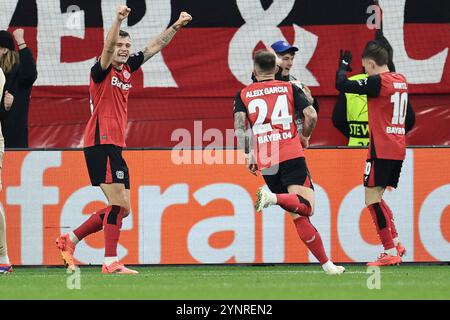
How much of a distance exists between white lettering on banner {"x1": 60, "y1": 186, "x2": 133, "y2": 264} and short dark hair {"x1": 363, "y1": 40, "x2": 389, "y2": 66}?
268 cm

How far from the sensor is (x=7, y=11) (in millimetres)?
13648

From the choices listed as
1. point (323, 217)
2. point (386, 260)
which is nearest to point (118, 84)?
point (323, 217)

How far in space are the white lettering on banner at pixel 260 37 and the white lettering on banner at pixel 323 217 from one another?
246cm

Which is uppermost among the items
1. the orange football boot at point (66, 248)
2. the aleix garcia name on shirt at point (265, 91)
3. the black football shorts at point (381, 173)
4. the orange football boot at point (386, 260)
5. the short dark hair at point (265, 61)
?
the short dark hair at point (265, 61)

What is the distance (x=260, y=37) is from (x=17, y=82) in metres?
2.92

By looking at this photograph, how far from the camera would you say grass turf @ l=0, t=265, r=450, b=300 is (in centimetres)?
778

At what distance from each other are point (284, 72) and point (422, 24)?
292cm

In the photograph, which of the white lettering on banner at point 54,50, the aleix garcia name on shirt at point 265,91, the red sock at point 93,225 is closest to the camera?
the aleix garcia name on shirt at point 265,91

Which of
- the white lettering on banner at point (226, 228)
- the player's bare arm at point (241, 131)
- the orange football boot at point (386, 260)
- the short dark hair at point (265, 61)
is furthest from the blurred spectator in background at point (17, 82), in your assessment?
the orange football boot at point (386, 260)

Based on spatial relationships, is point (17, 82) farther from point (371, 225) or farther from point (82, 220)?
point (371, 225)

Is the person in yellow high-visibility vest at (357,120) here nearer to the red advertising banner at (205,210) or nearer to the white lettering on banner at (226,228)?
the red advertising banner at (205,210)

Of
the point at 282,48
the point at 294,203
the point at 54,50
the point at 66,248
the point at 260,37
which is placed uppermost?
the point at 260,37

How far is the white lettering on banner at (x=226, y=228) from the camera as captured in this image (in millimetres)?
11477

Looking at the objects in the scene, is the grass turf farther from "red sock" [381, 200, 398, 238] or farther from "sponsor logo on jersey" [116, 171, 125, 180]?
"sponsor logo on jersey" [116, 171, 125, 180]
